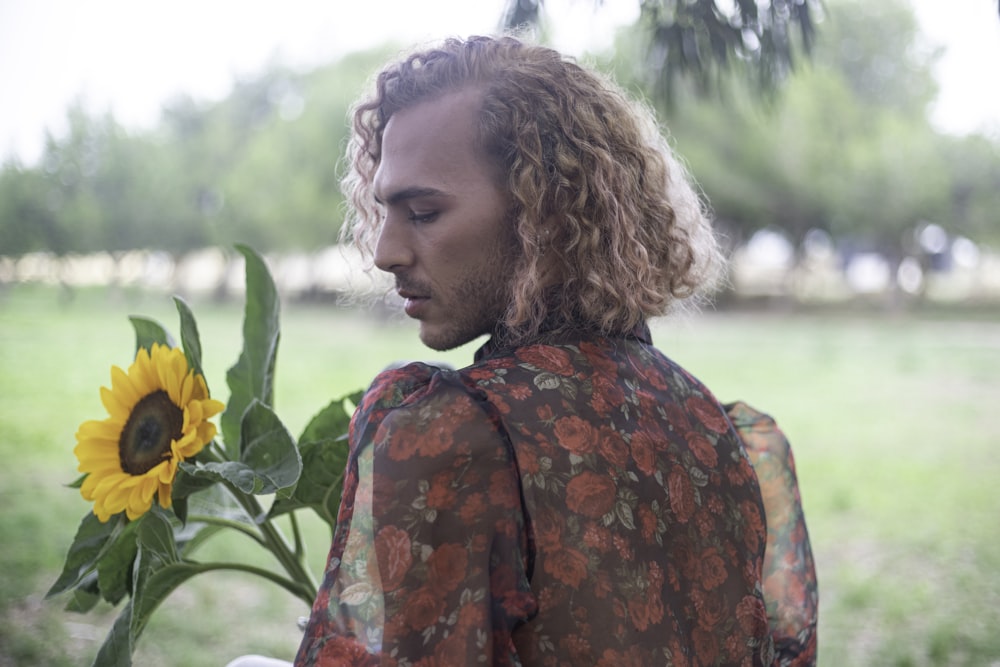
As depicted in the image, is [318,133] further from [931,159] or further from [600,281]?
[600,281]

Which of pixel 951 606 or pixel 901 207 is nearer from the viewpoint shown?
pixel 951 606

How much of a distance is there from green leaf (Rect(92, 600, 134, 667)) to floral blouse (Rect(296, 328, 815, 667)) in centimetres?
39

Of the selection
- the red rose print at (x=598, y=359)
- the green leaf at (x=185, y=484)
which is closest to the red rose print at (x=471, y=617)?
the red rose print at (x=598, y=359)

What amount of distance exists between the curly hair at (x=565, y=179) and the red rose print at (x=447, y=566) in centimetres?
32

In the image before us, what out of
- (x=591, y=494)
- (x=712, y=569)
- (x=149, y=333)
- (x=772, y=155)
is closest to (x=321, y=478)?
(x=149, y=333)

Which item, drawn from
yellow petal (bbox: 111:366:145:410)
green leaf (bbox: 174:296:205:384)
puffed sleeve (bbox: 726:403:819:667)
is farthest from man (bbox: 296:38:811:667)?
yellow petal (bbox: 111:366:145:410)

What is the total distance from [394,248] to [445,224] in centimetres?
8

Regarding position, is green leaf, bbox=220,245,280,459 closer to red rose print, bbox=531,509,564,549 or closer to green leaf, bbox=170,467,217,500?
green leaf, bbox=170,467,217,500

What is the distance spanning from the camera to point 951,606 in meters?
4.32

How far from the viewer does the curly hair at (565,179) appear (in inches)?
46.6

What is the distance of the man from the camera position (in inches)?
35.8

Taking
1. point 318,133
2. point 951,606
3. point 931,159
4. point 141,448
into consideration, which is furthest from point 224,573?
point 931,159

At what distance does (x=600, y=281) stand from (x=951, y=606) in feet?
13.0

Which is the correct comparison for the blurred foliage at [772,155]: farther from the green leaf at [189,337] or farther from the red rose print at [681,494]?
the red rose print at [681,494]
